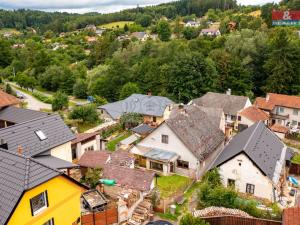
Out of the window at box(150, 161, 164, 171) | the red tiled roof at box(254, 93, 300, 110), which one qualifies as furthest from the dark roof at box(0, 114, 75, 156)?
the red tiled roof at box(254, 93, 300, 110)

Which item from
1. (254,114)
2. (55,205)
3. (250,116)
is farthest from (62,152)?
(254,114)

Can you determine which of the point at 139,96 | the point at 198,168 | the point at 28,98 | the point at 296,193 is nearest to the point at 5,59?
the point at 28,98

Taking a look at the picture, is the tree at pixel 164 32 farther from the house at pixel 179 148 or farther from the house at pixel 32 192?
the house at pixel 32 192

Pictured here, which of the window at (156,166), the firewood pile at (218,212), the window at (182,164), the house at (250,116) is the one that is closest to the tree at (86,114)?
the window at (156,166)

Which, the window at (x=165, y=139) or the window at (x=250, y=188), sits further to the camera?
the window at (x=165, y=139)

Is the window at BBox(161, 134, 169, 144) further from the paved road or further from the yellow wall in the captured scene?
the paved road

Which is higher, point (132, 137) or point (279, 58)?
point (279, 58)

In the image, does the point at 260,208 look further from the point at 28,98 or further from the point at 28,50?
the point at 28,50
